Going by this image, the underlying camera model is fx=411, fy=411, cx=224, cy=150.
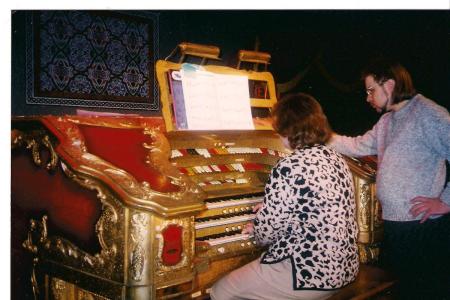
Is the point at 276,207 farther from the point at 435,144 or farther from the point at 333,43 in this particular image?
the point at 333,43

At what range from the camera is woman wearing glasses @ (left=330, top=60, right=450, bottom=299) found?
226cm

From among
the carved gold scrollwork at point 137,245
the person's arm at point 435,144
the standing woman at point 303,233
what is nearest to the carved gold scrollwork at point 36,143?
the carved gold scrollwork at point 137,245

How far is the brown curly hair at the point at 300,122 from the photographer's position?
2.00 meters

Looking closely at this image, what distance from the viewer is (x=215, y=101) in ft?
8.61

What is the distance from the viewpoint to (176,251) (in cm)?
182

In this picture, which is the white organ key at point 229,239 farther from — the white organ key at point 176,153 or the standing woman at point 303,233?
the white organ key at point 176,153

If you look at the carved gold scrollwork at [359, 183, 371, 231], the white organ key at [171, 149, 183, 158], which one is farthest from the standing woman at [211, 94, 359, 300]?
the carved gold scrollwork at [359, 183, 371, 231]

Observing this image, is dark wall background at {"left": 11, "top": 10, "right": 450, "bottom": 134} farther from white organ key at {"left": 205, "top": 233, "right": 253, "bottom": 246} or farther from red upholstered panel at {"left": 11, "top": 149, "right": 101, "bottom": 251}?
white organ key at {"left": 205, "top": 233, "right": 253, "bottom": 246}

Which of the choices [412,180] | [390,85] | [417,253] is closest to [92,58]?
[390,85]

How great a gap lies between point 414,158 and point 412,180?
0.12 metres
